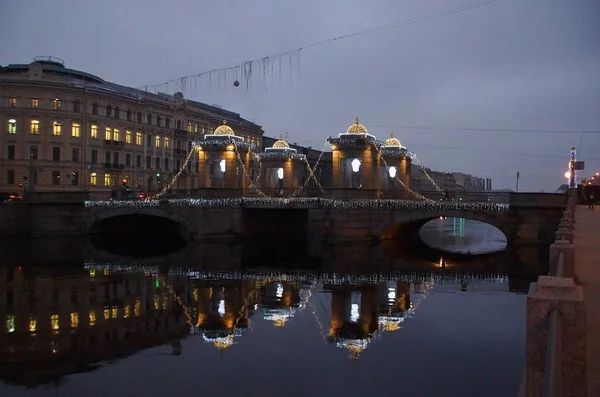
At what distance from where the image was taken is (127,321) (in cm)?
1755

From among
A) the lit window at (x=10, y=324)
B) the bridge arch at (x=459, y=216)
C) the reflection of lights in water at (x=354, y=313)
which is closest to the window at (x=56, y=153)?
the bridge arch at (x=459, y=216)

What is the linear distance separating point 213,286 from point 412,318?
32.3 feet

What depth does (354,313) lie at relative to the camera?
60.6 feet

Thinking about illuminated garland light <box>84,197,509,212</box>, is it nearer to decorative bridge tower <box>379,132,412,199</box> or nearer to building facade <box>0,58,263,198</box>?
building facade <box>0,58,263,198</box>

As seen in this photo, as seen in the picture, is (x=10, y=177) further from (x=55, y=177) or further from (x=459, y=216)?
(x=459, y=216)

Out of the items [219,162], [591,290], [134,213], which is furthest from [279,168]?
[591,290]

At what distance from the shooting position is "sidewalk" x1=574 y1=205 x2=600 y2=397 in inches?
214

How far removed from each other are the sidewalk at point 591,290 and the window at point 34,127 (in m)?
51.4

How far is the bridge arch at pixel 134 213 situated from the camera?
136ft

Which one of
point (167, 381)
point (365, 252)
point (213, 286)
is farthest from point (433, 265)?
point (167, 381)

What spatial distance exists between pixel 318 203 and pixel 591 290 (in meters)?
30.0

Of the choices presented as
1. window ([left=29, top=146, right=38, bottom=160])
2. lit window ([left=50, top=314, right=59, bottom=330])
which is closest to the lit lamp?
window ([left=29, top=146, right=38, bottom=160])

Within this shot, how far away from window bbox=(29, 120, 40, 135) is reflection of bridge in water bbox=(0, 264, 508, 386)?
3046cm

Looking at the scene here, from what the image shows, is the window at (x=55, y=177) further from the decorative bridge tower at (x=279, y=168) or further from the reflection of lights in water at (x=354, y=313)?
the reflection of lights in water at (x=354, y=313)
